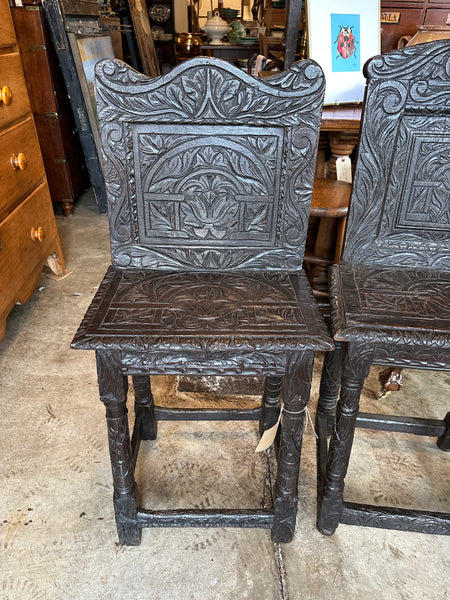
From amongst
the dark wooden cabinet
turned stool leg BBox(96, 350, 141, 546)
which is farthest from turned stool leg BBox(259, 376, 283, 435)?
the dark wooden cabinet

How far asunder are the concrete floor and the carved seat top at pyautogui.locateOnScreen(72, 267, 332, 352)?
676 millimetres

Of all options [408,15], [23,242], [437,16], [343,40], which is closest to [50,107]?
[23,242]

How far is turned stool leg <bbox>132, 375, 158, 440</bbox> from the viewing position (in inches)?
59.6

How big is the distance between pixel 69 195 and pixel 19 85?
4.95 ft

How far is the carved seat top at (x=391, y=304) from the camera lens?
1.02m

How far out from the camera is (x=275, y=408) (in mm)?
1574

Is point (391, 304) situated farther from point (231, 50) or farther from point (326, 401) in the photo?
point (231, 50)

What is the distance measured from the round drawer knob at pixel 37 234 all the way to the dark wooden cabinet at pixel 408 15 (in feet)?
8.65

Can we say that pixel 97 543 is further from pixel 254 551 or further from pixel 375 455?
pixel 375 455

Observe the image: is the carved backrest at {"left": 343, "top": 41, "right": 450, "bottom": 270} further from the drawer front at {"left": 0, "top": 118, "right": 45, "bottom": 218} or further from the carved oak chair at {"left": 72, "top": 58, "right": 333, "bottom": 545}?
the drawer front at {"left": 0, "top": 118, "right": 45, "bottom": 218}

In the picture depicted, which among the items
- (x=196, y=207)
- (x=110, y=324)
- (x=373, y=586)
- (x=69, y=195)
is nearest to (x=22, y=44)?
(x=69, y=195)

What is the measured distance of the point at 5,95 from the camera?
6.31 feet

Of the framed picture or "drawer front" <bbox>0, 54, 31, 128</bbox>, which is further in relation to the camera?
the framed picture

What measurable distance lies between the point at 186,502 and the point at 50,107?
2970 millimetres
